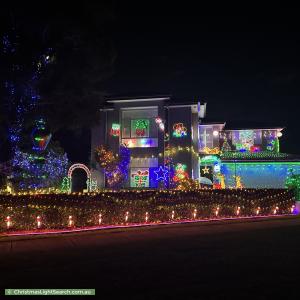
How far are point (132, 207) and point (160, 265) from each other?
847 centimetres

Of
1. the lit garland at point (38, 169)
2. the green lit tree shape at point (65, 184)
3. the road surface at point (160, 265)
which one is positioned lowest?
the road surface at point (160, 265)

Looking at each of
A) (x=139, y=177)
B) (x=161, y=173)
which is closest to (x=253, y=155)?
(x=161, y=173)

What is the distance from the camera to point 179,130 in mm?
27141

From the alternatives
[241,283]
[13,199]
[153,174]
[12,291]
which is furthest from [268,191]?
[12,291]

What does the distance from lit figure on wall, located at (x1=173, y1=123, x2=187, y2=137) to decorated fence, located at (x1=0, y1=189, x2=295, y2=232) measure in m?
8.96

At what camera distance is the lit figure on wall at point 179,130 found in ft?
88.8

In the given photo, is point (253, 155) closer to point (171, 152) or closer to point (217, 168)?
point (217, 168)

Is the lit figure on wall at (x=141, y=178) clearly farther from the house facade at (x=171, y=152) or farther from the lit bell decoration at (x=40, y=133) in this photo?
the lit bell decoration at (x=40, y=133)

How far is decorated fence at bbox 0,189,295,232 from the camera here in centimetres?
1355

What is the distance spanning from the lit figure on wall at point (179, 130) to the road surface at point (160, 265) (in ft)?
48.6

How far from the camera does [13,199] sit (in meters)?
13.3

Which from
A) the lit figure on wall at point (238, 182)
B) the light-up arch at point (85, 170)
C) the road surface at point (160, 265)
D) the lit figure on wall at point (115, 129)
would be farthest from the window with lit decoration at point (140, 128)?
the road surface at point (160, 265)

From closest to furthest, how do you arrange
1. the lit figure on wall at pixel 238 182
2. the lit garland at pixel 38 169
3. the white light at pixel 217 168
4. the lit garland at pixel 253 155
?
1. the lit garland at pixel 38 169
2. the lit figure on wall at pixel 238 182
3. the lit garland at pixel 253 155
4. the white light at pixel 217 168

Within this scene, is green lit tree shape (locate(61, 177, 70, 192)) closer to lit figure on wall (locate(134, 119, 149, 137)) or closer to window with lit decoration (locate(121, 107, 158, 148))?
window with lit decoration (locate(121, 107, 158, 148))
